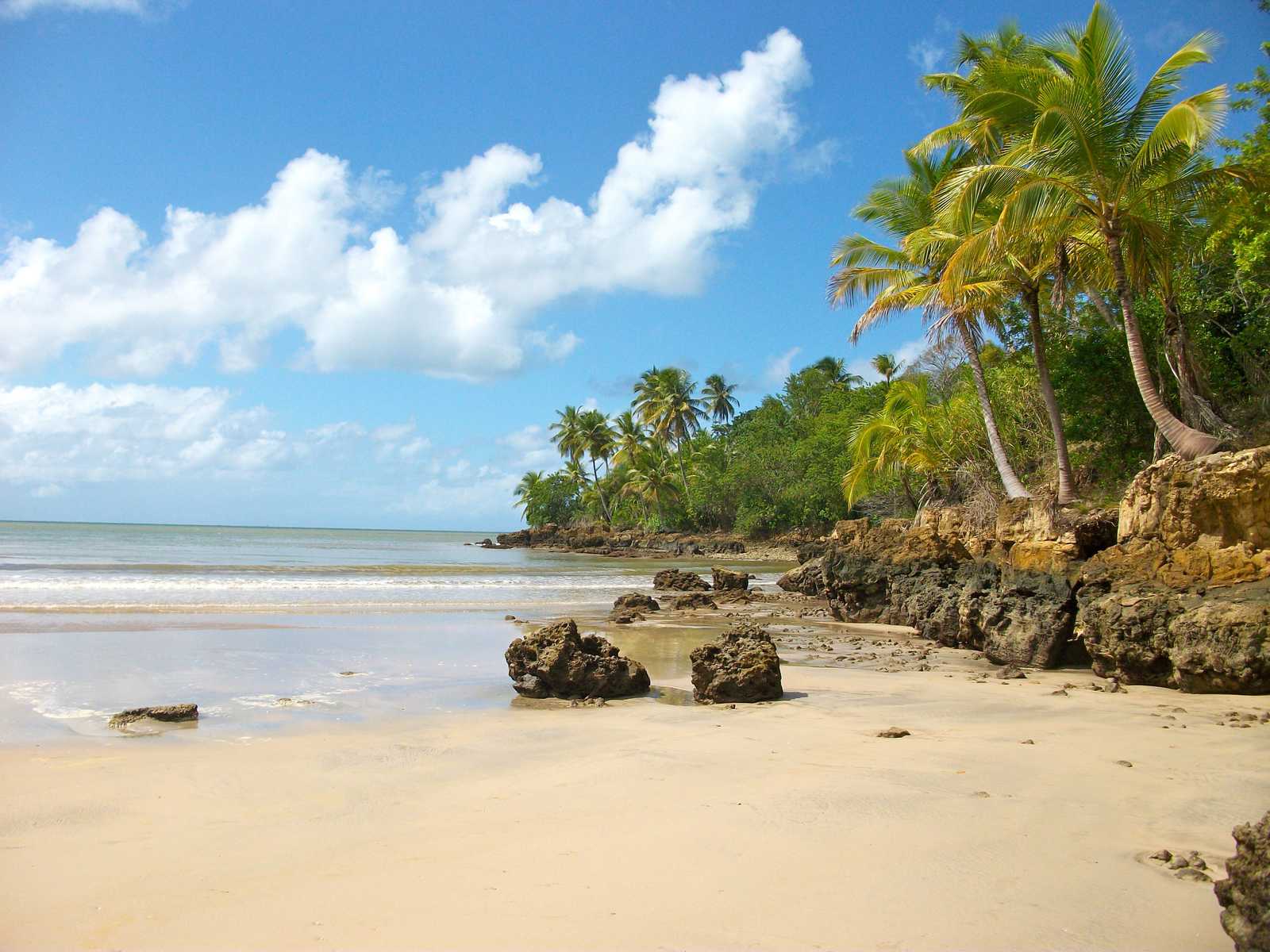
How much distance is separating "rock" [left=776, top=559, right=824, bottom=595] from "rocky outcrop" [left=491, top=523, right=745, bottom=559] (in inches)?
1121

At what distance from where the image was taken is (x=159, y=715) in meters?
7.15

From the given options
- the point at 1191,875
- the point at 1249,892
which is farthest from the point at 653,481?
the point at 1249,892

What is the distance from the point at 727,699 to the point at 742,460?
52863 mm

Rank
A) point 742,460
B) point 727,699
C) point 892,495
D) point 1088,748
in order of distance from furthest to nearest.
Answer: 1. point 742,460
2. point 892,495
3. point 727,699
4. point 1088,748

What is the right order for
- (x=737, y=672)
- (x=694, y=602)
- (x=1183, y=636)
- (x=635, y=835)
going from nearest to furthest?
(x=635, y=835) < (x=1183, y=636) < (x=737, y=672) < (x=694, y=602)

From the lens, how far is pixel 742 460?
60.4 metres

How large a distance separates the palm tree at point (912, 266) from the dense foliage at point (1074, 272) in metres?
0.05

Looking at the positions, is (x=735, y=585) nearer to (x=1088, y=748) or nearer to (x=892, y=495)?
(x=892, y=495)

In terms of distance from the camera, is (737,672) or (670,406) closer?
(737,672)

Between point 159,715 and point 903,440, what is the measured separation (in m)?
19.2

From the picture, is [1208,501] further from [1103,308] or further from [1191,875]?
[1103,308]

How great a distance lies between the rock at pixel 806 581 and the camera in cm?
2422

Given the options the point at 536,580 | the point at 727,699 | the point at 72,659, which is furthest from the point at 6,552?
the point at 727,699

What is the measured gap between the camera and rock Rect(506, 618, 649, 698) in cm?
852
